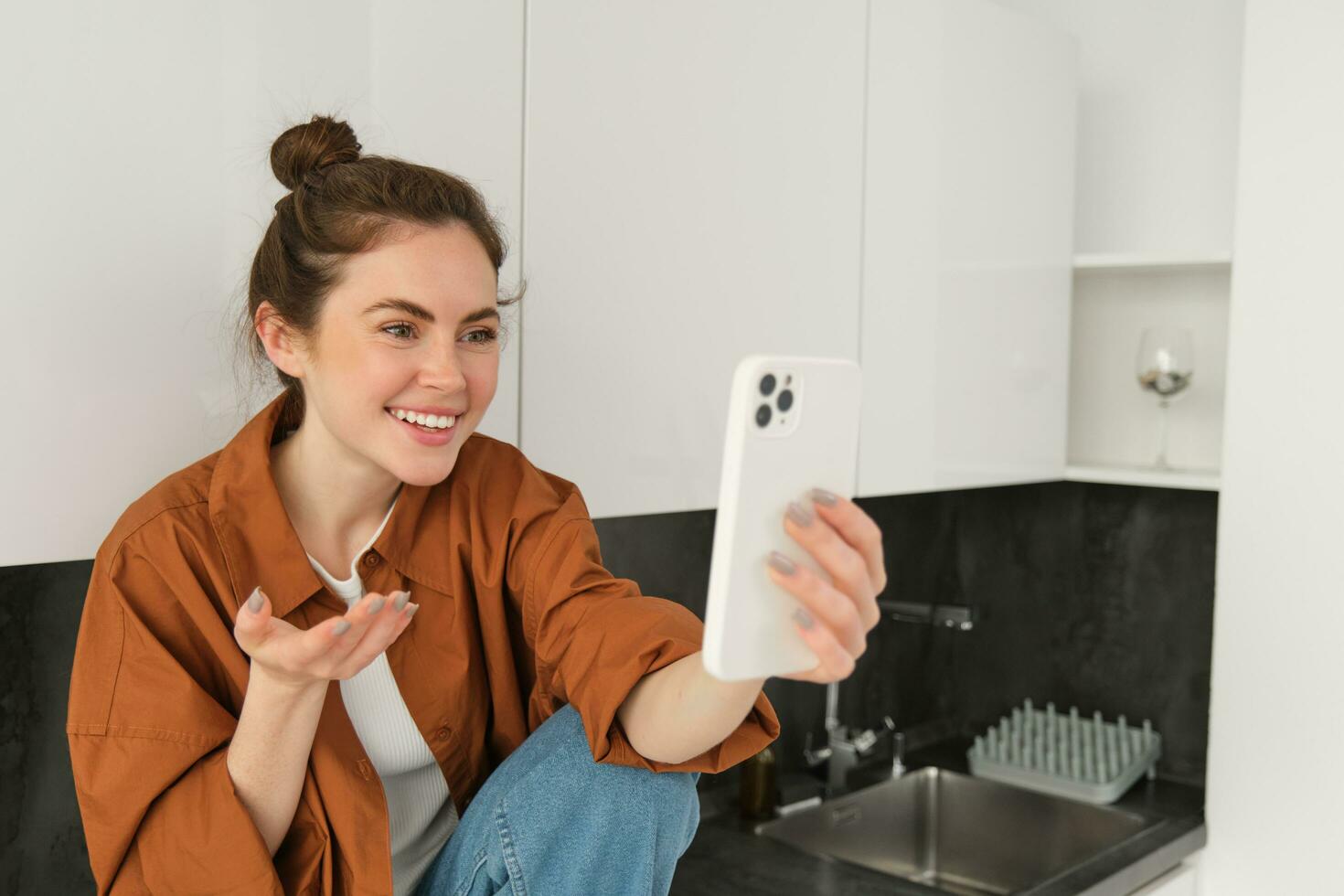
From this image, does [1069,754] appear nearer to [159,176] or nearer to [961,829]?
[961,829]

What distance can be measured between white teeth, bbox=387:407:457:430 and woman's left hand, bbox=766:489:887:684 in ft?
1.45

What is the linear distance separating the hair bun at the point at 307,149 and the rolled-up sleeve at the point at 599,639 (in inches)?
16.1

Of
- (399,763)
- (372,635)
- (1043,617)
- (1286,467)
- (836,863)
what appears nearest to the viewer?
(372,635)

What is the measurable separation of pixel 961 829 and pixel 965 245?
3.68ft

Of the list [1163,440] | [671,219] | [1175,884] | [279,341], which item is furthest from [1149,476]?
[279,341]

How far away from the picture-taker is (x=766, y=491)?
0.82m

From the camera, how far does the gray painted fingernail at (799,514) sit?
2.74 ft

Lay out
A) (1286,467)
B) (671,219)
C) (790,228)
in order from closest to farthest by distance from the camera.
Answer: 1. (671,219)
2. (790,228)
3. (1286,467)

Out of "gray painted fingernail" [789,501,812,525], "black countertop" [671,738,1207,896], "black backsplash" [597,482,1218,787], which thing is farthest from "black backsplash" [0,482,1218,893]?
"gray painted fingernail" [789,501,812,525]

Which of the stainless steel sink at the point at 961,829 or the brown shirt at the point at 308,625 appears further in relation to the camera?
the stainless steel sink at the point at 961,829

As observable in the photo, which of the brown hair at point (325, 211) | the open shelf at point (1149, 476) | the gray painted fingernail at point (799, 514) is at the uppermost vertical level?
the brown hair at point (325, 211)

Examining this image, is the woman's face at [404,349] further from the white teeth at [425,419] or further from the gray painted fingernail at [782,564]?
the gray painted fingernail at [782,564]

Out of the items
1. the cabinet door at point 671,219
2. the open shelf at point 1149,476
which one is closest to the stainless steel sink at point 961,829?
the open shelf at point 1149,476

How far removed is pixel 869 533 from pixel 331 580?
0.61 m
